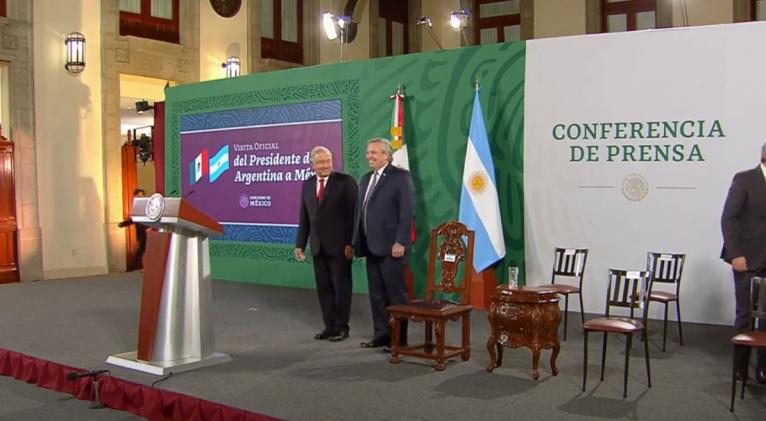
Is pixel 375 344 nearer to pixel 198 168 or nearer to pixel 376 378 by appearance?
pixel 376 378

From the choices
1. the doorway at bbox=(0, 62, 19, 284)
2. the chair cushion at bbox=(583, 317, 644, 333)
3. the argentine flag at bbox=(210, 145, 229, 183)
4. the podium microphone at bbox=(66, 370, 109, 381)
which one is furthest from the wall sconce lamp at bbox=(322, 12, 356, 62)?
the chair cushion at bbox=(583, 317, 644, 333)

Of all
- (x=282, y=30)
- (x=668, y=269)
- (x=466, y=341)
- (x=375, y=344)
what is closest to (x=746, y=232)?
(x=668, y=269)

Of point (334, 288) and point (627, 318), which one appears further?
point (334, 288)

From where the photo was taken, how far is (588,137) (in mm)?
6906

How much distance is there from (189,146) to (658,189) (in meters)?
5.77

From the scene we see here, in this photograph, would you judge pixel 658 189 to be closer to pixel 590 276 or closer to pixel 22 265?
pixel 590 276

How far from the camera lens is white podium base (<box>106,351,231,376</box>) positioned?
476cm

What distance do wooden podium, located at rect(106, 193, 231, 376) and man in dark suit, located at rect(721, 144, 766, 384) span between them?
307cm

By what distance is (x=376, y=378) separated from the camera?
15.4ft

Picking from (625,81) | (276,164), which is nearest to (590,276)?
(625,81)

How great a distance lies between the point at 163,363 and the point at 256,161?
4728 mm

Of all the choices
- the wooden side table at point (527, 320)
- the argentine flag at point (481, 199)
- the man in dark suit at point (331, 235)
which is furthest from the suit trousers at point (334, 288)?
the argentine flag at point (481, 199)

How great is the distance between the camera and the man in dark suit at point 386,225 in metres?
5.32

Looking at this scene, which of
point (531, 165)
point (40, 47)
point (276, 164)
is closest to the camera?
point (531, 165)
